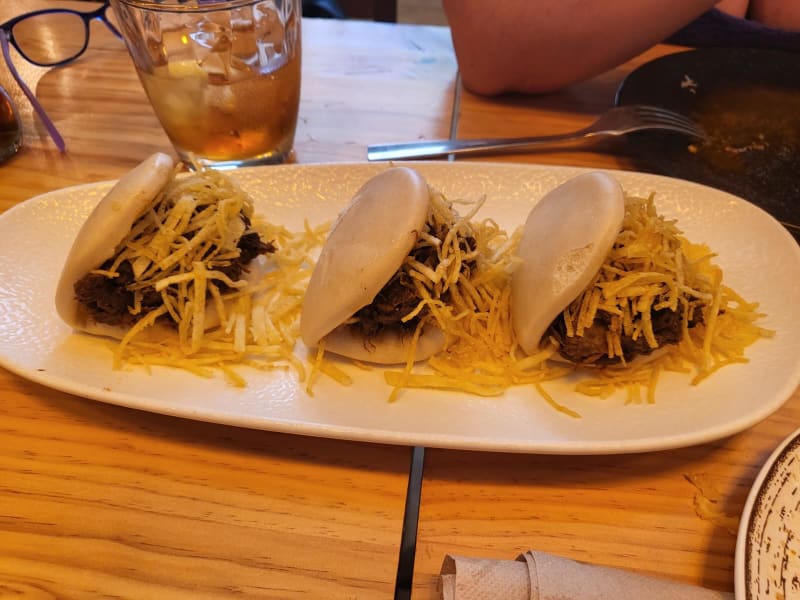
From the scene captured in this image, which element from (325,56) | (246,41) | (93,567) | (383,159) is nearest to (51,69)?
(325,56)

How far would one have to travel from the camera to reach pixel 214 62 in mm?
1378

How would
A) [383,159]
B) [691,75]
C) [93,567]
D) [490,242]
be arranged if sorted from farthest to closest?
[691,75]
[383,159]
[490,242]
[93,567]

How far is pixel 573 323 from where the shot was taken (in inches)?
40.1

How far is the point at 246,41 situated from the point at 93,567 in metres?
1.12

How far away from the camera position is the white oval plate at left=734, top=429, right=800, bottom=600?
28.5 inches

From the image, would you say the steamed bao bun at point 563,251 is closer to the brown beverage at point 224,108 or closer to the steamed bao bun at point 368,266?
the steamed bao bun at point 368,266

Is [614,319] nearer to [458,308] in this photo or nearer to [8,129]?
[458,308]

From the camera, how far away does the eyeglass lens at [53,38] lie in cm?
197

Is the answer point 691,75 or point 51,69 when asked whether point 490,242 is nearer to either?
point 691,75

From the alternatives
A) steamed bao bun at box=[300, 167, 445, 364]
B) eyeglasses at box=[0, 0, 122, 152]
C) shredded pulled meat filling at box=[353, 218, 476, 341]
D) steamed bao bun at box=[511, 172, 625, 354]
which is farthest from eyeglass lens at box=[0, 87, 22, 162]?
steamed bao bun at box=[511, 172, 625, 354]

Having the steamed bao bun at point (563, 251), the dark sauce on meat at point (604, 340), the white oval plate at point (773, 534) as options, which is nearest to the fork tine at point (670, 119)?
the steamed bao bun at point (563, 251)

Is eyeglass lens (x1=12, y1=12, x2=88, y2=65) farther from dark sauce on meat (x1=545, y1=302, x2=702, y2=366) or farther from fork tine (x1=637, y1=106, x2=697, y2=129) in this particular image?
dark sauce on meat (x1=545, y1=302, x2=702, y2=366)

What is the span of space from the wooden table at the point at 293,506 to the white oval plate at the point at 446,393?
0.19 ft

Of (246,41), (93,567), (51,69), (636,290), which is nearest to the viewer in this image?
(93,567)
